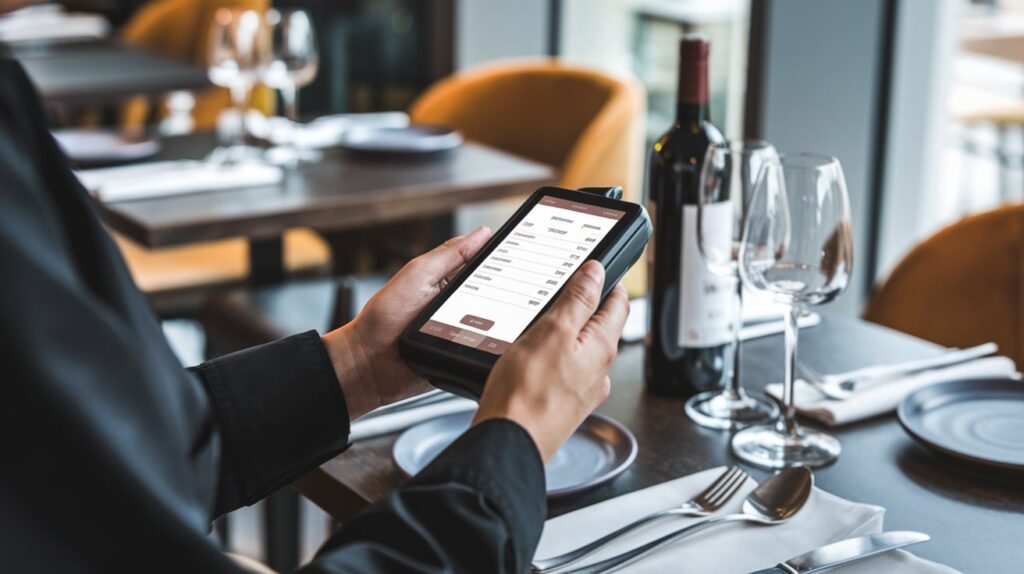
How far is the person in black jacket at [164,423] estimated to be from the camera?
0.56m

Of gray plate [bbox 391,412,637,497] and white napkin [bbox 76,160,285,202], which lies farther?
white napkin [bbox 76,160,285,202]

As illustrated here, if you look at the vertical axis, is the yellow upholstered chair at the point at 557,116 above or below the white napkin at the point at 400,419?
above

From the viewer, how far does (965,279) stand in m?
1.58

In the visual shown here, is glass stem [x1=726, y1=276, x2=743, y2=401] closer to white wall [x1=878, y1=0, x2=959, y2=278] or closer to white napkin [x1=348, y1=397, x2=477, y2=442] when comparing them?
white napkin [x1=348, y1=397, x2=477, y2=442]

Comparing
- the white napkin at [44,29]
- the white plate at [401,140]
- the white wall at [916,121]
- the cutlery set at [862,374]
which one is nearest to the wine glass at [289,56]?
the white plate at [401,140]

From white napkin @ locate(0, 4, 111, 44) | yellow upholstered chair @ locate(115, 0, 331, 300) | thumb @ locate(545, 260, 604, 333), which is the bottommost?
yellow upholstered chair @ locate(115, 0, 331, 300)

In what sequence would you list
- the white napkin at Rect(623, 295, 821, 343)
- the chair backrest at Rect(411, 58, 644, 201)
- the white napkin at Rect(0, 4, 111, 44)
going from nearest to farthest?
the white napkin at Rect(623, 295, 821, 343) → the chair backrest at Rect(411, 58, 644, 201) → the white napkin at Rect(0, 4, 111, 44)

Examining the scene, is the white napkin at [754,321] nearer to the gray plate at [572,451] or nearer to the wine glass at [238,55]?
the gray plate at [572,451]

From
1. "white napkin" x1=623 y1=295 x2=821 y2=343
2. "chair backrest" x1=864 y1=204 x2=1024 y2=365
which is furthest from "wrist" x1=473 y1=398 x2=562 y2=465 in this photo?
"chair backrest" x1=864 y1=204 x2=1024 y2=365

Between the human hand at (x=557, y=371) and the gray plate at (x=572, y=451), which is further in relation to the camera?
the gray plate at (x=572, y=451)

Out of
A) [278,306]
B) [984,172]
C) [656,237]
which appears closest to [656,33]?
[984,172]

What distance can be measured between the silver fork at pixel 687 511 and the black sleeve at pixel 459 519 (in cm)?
12

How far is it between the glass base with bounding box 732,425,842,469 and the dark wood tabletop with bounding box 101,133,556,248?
107 cm

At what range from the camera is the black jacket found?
0.56 metres
